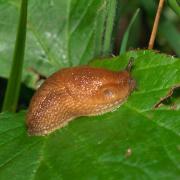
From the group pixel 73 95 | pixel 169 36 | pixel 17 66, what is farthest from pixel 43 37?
pixel 169 36

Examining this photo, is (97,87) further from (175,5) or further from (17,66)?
(175,5)

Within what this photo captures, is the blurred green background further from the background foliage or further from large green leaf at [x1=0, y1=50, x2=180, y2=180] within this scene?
large green leaf at [x1=0, y1=50, x2=180, y2=180]

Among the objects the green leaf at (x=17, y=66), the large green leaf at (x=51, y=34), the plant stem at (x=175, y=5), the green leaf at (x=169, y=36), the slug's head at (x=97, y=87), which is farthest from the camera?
the green leaf at (x=169, y=36)

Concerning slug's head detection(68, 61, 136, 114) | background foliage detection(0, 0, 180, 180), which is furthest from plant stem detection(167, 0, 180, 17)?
slug's head detection(68, 61, 136, 114)

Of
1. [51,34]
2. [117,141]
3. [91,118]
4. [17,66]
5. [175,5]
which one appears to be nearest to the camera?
[117,141]

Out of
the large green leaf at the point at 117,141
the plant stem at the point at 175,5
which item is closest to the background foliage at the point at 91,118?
the large green leaf at the point at 117,141

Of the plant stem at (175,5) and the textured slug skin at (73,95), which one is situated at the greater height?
the plant stem at (175,5)

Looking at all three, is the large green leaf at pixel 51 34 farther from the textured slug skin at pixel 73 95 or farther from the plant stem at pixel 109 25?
the textured slug skin at pixel 73 95
